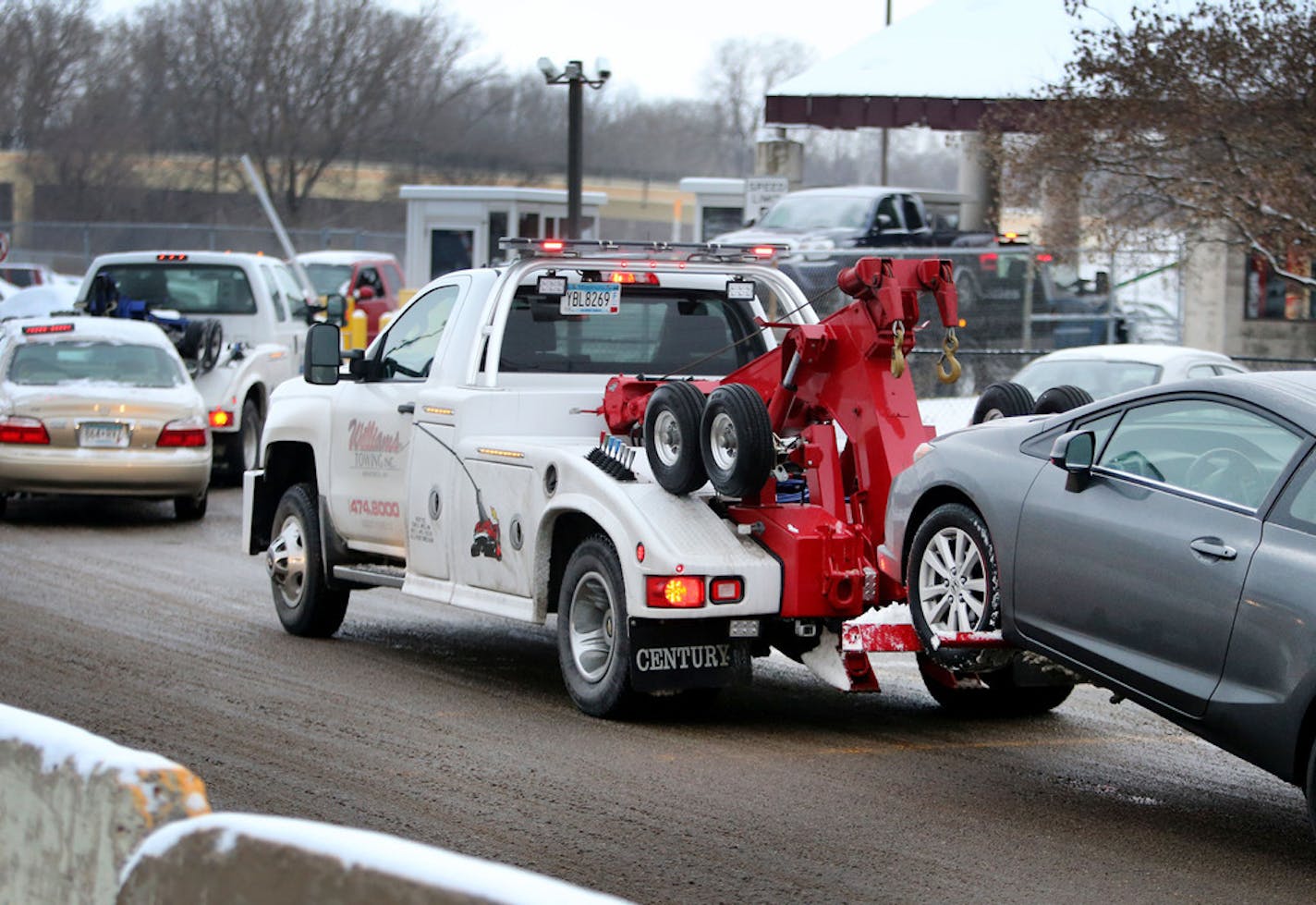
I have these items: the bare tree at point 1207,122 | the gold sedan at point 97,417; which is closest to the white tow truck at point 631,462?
the gold sedan at point 97,417

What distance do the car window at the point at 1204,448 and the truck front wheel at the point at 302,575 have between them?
5.18 m

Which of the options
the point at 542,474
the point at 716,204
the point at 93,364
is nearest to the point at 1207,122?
the point at 93,364

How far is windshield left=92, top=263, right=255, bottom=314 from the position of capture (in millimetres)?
20375

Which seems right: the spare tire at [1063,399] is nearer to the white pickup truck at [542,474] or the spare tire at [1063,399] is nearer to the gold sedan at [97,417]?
the white pickup truck at [542,474]

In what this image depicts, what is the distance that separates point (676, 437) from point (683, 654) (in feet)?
3.07

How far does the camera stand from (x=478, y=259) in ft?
108

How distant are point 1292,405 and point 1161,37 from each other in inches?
523

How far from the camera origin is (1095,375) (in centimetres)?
1623

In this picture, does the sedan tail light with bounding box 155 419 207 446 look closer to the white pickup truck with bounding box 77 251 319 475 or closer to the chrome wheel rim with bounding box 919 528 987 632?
the white pickup truck with bounding box 77 251 319 475

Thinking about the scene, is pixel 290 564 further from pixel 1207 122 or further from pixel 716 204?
pixel 716 204

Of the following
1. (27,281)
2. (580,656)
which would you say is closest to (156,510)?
(580,656)

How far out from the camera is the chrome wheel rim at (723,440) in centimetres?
813

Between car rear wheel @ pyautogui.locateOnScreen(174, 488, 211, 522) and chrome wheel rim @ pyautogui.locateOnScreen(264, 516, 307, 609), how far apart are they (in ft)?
18.2

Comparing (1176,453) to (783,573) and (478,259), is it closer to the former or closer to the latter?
(783,573)
